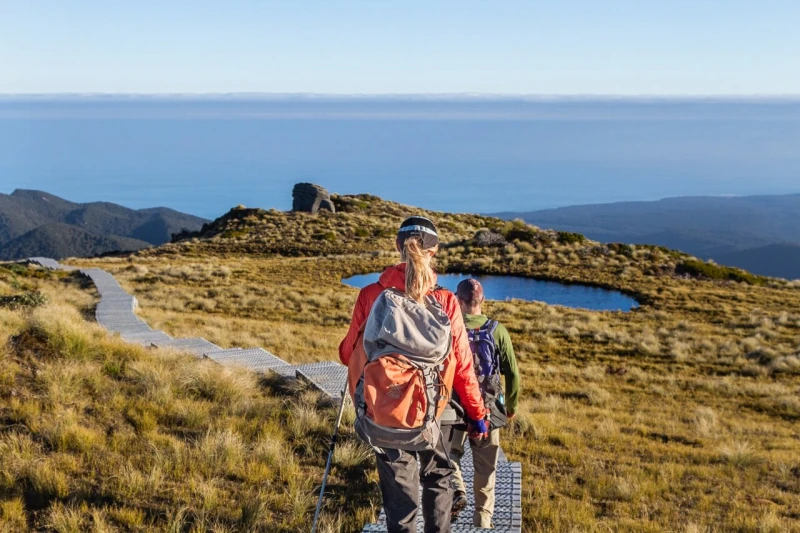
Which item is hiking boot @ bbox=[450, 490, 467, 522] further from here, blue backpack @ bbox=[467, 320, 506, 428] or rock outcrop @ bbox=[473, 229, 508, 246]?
rock outcrop @ bbox=[473, 229, 508, 246]

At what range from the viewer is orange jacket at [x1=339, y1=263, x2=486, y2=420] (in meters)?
3.90

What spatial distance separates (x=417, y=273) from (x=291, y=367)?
21.5 ft

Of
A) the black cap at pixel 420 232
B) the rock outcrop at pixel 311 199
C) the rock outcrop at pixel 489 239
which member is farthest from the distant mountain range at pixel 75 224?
the black cap at pixel 420 232

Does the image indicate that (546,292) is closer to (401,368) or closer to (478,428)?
(478,428)

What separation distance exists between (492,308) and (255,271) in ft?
46.7

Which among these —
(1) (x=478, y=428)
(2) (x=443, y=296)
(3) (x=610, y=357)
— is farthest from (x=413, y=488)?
(3) (x=610, y=357)

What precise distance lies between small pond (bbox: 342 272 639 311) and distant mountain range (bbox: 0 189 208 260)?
350 ft

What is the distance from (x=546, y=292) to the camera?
31.6 metres

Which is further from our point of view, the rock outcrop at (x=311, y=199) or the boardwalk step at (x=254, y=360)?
the rock outcrop at (x=311, y=199)

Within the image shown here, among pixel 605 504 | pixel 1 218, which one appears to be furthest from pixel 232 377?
pixel 1 218

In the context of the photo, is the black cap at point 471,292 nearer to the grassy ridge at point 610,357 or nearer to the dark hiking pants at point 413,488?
the dark hiking pants at point 413,488

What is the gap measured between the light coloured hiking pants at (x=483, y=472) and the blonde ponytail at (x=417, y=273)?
1.71 meters

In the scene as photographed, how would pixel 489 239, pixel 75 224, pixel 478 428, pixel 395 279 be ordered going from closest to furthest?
pixel 395 279 → pixel 478 428 → pixel 489 239 → pixel 75 224

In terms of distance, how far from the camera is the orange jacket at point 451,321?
12.8ft
